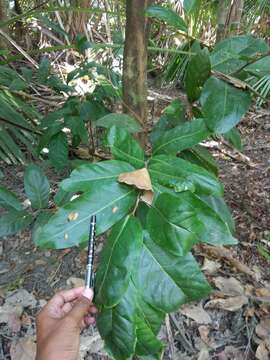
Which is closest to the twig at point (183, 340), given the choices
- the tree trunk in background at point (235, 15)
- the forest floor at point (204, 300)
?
the forest floor at point (204, 300)

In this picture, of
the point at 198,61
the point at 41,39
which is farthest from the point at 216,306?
the point at 41,39

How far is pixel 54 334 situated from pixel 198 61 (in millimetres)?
526

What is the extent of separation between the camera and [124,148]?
0.64m

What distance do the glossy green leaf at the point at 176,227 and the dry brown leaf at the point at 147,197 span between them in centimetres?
4

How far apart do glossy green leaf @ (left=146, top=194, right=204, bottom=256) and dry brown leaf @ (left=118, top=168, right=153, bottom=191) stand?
40 millimetres

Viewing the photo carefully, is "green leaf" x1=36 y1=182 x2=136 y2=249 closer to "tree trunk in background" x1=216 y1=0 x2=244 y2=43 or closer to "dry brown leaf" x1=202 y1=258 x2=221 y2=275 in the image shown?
"dry brown leaf" x1=202 y1=258 x2=221 y2=275

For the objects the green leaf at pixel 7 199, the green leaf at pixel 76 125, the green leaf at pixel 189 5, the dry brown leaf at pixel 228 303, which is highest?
the green leaf at pixel 189 5

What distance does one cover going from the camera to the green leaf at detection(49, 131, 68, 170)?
116 centimetres

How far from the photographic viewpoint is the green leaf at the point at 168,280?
0.54 m

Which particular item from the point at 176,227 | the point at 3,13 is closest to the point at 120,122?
the point at 176,227

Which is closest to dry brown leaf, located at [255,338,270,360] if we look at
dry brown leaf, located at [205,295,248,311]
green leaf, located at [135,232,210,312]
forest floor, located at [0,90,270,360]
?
forest floor, located at [0,90,270,360]

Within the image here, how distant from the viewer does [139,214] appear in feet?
1.90

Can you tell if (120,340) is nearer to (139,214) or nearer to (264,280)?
(139,214)

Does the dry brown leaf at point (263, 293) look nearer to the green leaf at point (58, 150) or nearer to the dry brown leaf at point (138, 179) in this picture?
the green leaf at point (58, 150)
